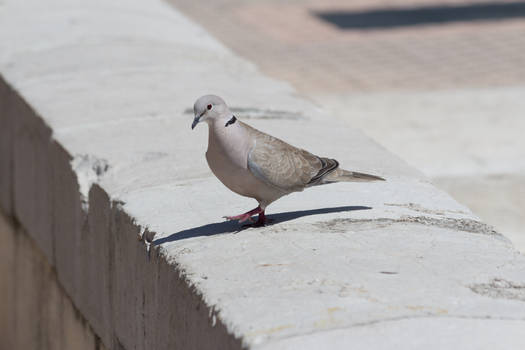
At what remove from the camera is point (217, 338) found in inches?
82.4

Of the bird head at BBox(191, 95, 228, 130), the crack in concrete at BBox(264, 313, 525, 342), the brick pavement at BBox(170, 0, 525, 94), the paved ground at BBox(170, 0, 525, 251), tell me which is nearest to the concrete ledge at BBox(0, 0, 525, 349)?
the crack in concrete at BBox(264, 313, 525, 342)

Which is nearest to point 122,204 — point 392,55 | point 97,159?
point 97,159

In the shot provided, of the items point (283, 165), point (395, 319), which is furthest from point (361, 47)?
point (395, 319)

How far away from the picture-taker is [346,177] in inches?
111

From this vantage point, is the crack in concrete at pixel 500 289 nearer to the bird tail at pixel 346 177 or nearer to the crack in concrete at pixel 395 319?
the crack in concrete at pixel 395 319

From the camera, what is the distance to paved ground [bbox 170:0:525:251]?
19.6 feet

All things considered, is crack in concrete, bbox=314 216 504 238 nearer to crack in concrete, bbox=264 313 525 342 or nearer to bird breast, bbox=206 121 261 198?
bird breast, bbox=206 121 261 198

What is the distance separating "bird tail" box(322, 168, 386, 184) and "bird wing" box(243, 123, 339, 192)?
0.7 inches

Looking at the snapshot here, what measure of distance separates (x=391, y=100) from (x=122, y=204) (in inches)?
208

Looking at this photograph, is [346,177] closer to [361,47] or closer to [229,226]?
[229,226]

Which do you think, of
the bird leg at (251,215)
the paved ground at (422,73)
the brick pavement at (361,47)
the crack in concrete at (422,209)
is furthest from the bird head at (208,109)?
the brick pavement at (361,47)

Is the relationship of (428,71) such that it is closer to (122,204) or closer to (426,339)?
(122,204)

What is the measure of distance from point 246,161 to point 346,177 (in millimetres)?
323

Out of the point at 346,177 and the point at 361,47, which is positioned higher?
the point at 361,47
